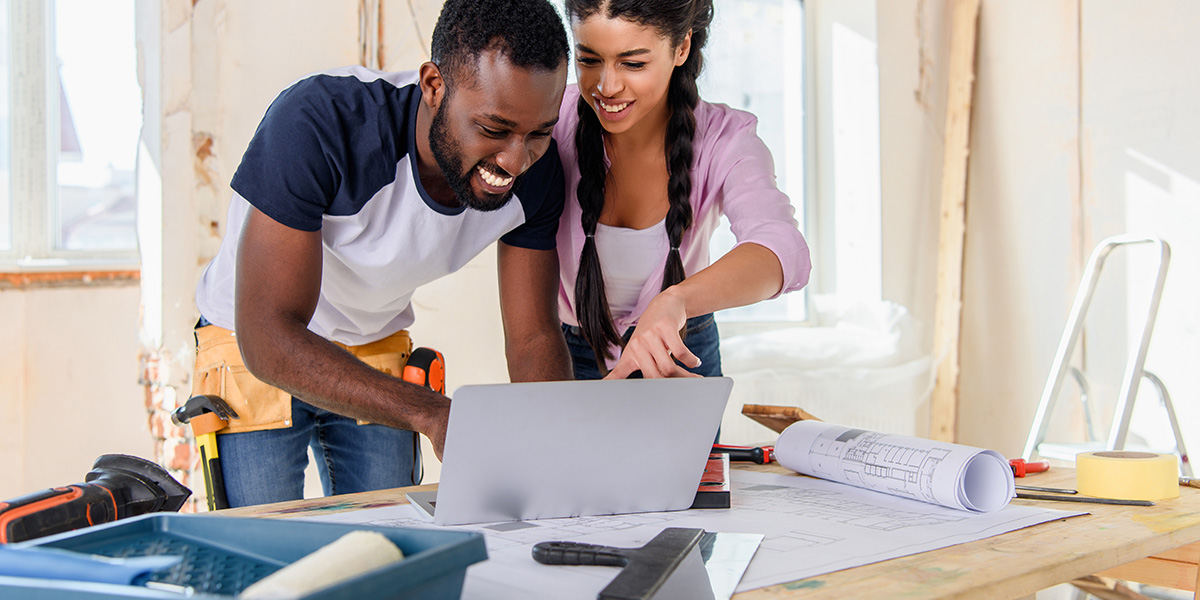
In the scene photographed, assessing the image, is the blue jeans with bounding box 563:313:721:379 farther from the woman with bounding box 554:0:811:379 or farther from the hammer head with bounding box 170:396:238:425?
the hammer head with bounding box 170:396:238:425

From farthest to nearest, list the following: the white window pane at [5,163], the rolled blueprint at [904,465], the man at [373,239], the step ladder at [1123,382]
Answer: the white window pane at [5,163]
the step ladder at [1123,382]
the man at [373,239]
the rolled blueprint at [904,465]

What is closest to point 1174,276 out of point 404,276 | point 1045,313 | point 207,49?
point 1045,313

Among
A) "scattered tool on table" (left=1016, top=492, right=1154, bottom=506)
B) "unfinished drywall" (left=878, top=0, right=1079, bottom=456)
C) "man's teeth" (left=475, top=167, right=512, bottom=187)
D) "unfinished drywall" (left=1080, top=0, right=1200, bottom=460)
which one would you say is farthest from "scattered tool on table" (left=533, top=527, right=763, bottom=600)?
"unfinished drywall" (left=878, top=0, right=1079, bottom=456)

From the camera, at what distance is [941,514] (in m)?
0.95

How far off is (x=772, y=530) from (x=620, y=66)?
2.57 ft

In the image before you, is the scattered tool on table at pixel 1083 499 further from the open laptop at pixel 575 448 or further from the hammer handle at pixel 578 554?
the hammer handle at pixel 578 554

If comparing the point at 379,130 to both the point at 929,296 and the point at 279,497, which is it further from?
the point at 929,296

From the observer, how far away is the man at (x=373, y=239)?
119 centimetres

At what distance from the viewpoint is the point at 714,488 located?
1.04 m

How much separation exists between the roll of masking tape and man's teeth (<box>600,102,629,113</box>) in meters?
0.82

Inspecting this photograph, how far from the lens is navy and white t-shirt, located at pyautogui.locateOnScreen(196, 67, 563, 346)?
3.99 feet

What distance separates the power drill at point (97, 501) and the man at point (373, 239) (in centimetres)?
27

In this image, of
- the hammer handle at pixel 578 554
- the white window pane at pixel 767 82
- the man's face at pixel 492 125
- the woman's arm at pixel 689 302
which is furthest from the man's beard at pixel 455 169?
the white window pane at pixel 767 82

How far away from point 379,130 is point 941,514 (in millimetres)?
930
